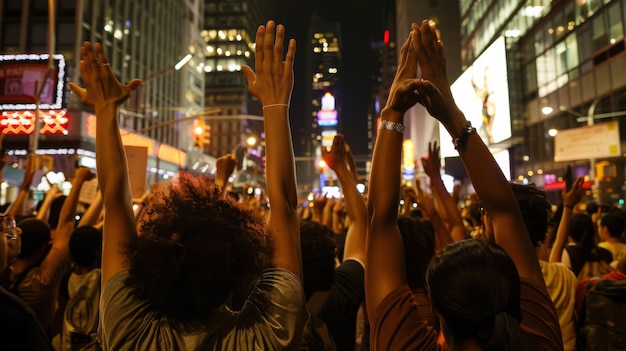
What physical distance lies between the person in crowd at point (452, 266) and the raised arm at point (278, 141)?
35 cm

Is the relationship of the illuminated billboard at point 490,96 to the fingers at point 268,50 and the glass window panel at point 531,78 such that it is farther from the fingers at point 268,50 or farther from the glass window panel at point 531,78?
the glass window panel at point 531,78

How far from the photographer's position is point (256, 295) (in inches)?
77.7

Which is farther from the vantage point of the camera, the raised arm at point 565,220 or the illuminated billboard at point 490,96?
the illuminated billboard at point 490,96

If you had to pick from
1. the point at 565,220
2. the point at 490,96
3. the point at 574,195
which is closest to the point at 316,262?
the point at 565,220

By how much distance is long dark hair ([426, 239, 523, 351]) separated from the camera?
1600 millimetres

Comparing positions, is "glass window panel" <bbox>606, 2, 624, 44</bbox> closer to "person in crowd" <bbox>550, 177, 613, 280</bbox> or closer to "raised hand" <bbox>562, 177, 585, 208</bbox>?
"person in crowd" <bbox>550, 177, 613, 280</bbox>

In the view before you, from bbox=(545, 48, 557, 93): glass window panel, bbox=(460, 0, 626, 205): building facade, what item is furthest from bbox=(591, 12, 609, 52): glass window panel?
bbox=(545, 48, 557, 93): glass window panel

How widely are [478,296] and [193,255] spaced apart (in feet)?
3.39

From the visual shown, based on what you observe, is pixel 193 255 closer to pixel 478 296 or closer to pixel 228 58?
pixel 478 296

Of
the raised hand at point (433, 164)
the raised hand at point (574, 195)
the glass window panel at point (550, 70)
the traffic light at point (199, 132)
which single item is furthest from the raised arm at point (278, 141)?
the glass window panel at point (550, 70)

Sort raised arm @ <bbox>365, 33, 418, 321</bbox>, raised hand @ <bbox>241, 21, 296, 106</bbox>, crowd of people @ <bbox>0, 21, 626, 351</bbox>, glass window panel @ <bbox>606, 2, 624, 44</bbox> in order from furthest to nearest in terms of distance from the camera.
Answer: glass window panel @ <bbox>606, 2, 624, 44</bbox> → raised hand @ <bbox>241, 21, 296, 106</bbox> → raised arm @ <bbox>365, 33, 418, 321</bbox> → crowd of people @ <bbox>0, 21, 626, 351</bbox>

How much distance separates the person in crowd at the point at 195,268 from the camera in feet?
6.07

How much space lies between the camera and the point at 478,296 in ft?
5.34

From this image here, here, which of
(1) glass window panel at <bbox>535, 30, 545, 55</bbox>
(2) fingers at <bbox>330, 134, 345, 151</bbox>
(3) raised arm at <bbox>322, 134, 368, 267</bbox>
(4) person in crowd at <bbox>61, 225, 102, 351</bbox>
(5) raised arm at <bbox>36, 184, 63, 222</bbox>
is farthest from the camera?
(1) glass window panel at <bbox>535, 30, 545, 55</bbox>
